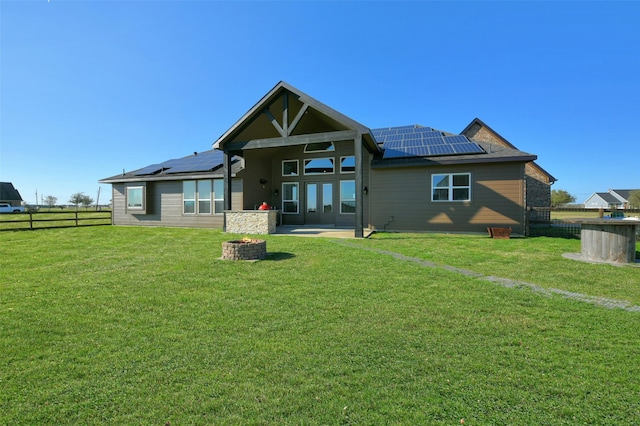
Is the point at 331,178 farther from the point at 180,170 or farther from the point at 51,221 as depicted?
the point at 51,221

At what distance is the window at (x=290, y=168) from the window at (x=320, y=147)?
1023 millimetres

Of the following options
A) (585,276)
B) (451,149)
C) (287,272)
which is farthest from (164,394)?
(451,149)

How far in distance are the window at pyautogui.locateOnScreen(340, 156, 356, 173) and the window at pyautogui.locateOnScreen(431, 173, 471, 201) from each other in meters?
3.96

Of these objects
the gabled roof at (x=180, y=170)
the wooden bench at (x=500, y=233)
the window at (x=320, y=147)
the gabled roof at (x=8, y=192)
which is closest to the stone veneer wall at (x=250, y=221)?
the gabled roof at (x=180, y=170)

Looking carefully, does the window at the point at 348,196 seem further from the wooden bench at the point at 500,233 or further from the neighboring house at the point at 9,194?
the neighboring house at the point at 9,194

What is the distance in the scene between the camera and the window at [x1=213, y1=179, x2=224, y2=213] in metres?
14.4

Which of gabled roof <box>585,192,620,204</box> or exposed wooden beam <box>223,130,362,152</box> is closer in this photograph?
exposed wooden beam <box>223,130,362,152</box>

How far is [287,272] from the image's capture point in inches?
218

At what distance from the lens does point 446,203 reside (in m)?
11.8

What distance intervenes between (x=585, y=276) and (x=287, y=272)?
5.69 metres

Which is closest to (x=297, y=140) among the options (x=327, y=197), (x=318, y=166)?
(x=318, y=166)

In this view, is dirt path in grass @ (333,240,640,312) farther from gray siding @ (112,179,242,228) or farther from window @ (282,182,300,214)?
gray siding @ (112,179,242,228)

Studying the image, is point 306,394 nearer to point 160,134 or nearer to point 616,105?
point 160,134

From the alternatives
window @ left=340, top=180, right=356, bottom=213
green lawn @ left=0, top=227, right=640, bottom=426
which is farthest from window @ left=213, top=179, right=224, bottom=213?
green lawn @ left=0, top=227, right=640, bottom=426
